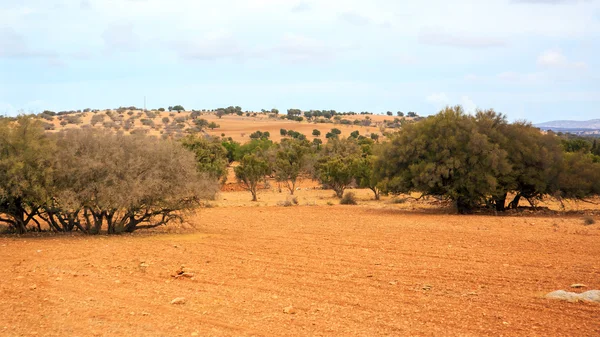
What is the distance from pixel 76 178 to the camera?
19.1 metres

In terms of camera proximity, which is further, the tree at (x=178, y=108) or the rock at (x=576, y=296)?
the tree at (x=178, y=108)

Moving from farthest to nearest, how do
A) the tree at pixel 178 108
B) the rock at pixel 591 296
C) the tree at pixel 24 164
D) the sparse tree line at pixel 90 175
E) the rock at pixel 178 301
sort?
the tree at pixel 178 108, the sparse tree line at pixel 90 175, the tree at pixel 24 164, the rock at pixel 178 301, the rock at pixel 591 296

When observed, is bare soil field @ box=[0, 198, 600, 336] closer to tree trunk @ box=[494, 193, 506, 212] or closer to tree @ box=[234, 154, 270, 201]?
tree trunk @ box=[494, 193, 506, 212]

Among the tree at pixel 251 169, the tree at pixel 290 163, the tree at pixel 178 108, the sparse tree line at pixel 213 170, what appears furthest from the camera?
the tree at pixel 178 108

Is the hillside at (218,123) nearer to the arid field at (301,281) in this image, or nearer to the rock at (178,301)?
the arid field at (301,281)

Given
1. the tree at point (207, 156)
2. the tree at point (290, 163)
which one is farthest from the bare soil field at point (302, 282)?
the tree at point (290, 163)

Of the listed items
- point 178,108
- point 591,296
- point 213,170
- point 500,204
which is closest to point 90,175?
point 591,296

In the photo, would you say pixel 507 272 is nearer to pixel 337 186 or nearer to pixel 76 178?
pixel 76 178

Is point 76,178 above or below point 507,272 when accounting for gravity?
above

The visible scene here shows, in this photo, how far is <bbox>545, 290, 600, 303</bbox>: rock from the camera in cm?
1062

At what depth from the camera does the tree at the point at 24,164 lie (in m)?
18.2

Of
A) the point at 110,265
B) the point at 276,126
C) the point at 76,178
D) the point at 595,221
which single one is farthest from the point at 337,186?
the point at 276,126

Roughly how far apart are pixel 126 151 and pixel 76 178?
1.94 m

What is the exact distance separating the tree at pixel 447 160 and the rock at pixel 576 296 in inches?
696
